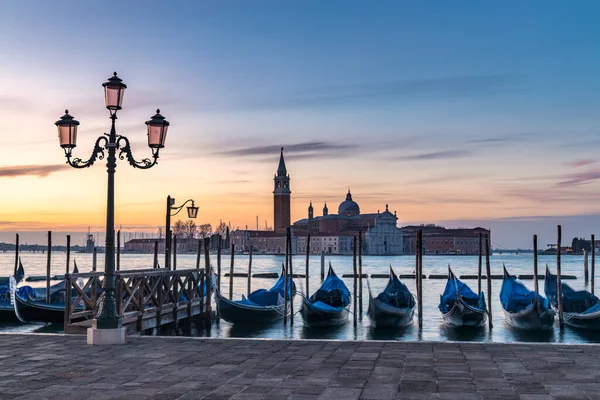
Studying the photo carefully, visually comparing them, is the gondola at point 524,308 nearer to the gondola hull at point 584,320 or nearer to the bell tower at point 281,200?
the gondola hull at point 584,320

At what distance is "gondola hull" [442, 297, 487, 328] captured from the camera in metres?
16.3

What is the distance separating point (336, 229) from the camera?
373ft

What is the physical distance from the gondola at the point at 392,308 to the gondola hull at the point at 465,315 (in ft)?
3.33

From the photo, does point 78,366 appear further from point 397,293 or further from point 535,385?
point 397,293

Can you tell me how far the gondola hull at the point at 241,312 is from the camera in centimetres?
1634

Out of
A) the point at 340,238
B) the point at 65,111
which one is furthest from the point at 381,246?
the point at 65,111

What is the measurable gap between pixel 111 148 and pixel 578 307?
1289cm

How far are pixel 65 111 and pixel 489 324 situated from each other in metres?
12.0

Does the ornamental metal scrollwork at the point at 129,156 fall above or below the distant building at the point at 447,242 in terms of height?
above

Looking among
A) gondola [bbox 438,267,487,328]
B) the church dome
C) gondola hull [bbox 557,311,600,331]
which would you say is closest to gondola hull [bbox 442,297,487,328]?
gondola [bbox 438,267,487,328]

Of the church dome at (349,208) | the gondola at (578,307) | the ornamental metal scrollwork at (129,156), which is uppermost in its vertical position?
the church dome at (349,208)

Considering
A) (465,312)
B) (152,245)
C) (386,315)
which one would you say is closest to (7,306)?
(386,315)

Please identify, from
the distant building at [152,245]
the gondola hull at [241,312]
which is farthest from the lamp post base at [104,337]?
the distant building at [152,245]

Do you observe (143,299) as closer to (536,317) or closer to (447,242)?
(536,317)
